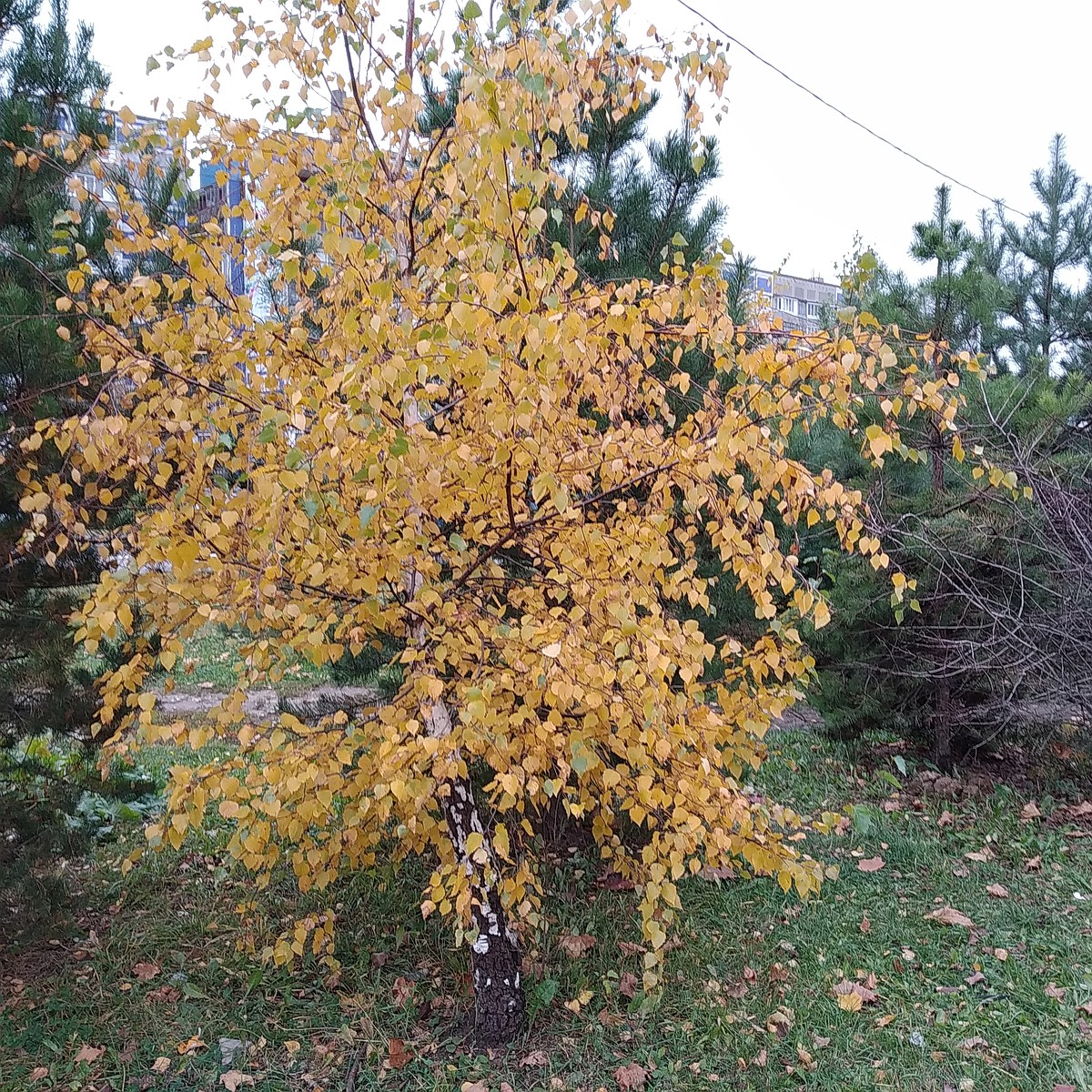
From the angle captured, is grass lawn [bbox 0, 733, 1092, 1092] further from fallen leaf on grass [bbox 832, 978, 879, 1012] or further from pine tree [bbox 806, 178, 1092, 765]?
pine tree [bbox 806, 178, 1092, 765]

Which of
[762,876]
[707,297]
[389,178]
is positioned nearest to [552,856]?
[762,876]

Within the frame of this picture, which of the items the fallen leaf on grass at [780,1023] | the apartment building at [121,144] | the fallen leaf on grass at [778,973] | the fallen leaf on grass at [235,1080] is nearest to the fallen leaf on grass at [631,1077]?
the fallen leaf on grass at [780,1023]

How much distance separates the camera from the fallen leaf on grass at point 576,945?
3.41 metres

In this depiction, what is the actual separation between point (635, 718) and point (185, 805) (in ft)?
3.97

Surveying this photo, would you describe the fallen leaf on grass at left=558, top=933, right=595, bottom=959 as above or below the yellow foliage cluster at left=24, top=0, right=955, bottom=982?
below

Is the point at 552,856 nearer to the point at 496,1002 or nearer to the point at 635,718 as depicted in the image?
the point at 496,1002

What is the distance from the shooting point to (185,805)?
229cm

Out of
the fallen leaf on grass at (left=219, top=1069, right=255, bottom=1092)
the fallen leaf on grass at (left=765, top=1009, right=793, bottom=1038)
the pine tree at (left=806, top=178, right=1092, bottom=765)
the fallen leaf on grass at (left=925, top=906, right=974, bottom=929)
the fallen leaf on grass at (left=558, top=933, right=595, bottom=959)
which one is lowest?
the fallen leaf on grass at (left=765, top=1009, right=793, bottom=1038)

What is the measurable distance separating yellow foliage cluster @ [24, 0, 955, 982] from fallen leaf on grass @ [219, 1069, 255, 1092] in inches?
20.2

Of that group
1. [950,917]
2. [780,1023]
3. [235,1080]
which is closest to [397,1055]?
[235,1080]

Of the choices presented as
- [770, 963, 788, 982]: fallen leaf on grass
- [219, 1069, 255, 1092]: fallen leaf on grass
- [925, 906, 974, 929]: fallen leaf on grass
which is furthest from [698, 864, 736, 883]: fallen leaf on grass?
[219, 1069, 255, 1092]: fallen leaf on grass

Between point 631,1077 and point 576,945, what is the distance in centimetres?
71

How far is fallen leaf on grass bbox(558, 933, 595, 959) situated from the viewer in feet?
11.2

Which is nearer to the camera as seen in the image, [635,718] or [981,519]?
[635,718]
